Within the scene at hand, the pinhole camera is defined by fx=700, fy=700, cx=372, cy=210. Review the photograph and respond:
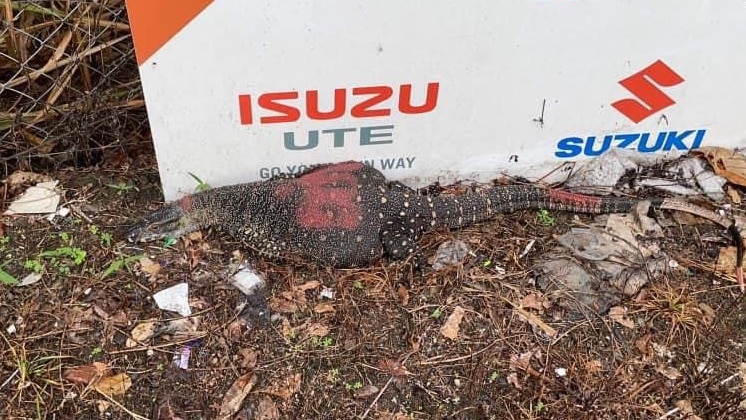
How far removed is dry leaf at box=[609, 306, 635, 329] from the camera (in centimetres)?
362

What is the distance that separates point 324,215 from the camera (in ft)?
12.4

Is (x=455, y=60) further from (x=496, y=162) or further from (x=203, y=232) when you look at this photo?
(x=203, y=232)

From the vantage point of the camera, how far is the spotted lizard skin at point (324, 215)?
12.4 ft

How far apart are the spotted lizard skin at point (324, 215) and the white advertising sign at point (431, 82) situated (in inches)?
8.1

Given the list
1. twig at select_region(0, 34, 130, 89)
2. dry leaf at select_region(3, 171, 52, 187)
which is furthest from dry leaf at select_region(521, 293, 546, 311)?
dry leaf at select_region(3, 171, 52, 187)

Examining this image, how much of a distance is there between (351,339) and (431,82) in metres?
1.44

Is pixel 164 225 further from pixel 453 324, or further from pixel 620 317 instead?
pixel 620 317

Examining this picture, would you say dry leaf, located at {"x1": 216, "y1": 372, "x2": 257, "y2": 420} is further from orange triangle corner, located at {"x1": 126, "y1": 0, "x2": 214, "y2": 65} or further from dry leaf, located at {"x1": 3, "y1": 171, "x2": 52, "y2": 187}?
dry leaf, located at {"x1": 3, "y1": 171, "x2": 52, "y2": 187}

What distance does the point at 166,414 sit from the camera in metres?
3.23

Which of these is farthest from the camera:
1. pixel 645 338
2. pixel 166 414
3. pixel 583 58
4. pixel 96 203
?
pixel 96 203

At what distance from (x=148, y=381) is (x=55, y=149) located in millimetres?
1800

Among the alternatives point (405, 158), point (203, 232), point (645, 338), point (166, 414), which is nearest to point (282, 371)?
point (166, 414)

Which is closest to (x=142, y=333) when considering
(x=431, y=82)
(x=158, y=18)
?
(x=158, y=18)

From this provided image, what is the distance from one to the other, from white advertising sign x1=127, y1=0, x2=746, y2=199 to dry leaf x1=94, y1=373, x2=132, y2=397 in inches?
46.1
